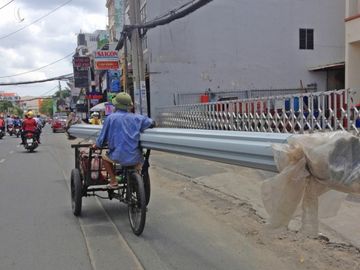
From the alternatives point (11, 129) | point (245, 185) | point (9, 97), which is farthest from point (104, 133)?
point (9, 97)

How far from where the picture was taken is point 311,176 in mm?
3271

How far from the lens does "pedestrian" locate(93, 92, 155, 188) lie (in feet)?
20.7

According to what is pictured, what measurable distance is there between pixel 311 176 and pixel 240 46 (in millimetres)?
28313

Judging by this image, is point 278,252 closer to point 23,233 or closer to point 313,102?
point 23,233

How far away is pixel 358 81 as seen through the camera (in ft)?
71.4

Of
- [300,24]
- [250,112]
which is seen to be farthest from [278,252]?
[300,24]

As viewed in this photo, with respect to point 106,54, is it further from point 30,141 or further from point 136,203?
point 136,203

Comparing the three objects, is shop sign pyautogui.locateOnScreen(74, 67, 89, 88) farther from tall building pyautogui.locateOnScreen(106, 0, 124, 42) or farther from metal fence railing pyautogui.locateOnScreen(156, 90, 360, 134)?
metal fence railing pyautogui.locateOnScreen(156, 90, 360, 134)

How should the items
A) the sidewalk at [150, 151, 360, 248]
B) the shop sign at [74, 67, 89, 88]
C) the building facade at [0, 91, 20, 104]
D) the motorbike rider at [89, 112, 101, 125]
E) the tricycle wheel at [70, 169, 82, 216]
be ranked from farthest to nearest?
the building facade at [0, 91, 20, 104] < the shop sign at [74, 67, 89, 88] < the motorbike rider at [89, 112, 101, 125] < the tricycle wheel at [70, 169, 82, 216] < the sidewalk at [150, 151, 360, 248]

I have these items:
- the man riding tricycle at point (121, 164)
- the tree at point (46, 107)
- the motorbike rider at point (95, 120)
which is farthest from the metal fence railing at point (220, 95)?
the tree at point (46, 107)

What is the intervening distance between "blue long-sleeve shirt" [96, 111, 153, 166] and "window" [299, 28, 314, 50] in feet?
91.0

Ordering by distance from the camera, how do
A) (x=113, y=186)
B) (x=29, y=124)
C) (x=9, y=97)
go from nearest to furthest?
1. (x=113, y=186)
2. (x=29, y=124)
3. (x=9, y=97)

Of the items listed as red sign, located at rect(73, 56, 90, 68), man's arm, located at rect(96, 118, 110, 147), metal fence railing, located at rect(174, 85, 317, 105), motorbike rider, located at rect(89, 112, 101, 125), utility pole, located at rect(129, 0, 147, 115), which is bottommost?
motorbike rider, located at rect(89, 112, 101, 125)

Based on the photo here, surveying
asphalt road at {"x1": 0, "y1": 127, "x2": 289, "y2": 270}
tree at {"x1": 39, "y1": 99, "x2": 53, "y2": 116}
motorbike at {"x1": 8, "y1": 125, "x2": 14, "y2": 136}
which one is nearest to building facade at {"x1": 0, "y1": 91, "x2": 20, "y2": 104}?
tree at {"x1": 39, "y1": 99, "x2": 53, "y2": 116}
